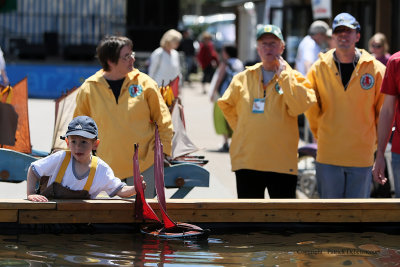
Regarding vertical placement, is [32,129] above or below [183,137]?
below

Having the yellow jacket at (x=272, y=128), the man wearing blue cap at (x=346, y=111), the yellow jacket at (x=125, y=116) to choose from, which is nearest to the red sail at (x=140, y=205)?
the yellow jacket at (x=125, y=116)

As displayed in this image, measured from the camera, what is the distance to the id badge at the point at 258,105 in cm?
659

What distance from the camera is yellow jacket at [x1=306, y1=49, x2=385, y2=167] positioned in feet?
22.0

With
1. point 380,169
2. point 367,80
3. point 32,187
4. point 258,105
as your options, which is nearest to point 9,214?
point 32,187

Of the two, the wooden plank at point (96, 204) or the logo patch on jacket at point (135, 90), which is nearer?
the wooden plank at point (96, 204)

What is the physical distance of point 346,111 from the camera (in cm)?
675

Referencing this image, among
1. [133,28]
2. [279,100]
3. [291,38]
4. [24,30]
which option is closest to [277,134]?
[279,100]

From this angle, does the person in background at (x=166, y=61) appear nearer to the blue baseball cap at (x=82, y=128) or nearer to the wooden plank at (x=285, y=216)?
the wooden plank at (x=285, y=216)

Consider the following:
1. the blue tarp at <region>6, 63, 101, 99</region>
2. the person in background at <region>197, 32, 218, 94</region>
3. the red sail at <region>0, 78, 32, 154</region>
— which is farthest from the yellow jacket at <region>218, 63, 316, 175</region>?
the person in background at <region>197, 32, 218, 94</region>

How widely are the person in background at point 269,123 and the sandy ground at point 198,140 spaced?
1.77 meters

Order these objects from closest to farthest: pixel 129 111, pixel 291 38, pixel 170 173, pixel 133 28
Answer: pixel 129 111, pixel 170 173, pixel 291 38, pixel 133 28

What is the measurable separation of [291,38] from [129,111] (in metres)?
14.8

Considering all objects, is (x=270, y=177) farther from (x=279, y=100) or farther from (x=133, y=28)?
(x=133, y=28)

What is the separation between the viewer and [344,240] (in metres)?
5.86
